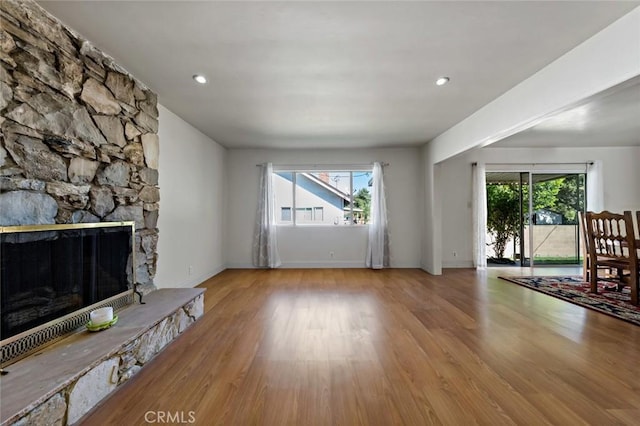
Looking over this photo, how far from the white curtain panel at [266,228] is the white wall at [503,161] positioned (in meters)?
3.37

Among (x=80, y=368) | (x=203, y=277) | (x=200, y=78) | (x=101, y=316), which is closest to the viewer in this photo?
(x=80, y=368)

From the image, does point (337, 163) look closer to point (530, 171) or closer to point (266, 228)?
point (266, 228)

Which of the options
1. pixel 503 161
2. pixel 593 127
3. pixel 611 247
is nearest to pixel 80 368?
pixel 611 247

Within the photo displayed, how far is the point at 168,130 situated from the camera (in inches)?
138

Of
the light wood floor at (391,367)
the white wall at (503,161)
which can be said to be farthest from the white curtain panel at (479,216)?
the light wood floor at (391,367)

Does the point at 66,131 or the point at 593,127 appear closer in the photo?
the point at 66,131

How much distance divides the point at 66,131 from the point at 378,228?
4.72 meters

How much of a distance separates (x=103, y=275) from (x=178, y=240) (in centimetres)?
152

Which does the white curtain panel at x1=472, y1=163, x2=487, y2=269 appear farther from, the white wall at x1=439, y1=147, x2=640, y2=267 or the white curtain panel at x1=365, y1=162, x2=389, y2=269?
the white curtain panel at x1=365, y1=162, x2=389, y2=269

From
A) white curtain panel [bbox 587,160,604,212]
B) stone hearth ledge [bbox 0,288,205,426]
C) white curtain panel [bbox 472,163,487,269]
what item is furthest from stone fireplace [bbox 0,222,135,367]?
white curtain panel [bbox 587,160,604,212]

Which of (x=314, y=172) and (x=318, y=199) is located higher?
(x=314, y=172)

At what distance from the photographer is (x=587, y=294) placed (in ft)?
12.3

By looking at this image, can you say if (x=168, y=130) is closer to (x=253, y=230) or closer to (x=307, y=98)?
(x=307, y=98)

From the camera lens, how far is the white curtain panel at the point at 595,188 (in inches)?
220
